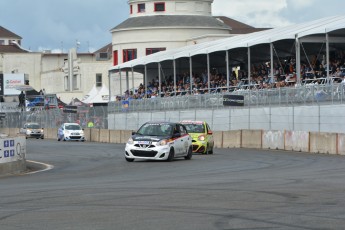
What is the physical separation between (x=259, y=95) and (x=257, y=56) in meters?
12.1

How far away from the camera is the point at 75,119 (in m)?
76.5

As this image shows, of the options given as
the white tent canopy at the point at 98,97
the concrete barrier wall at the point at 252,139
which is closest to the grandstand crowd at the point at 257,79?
the concrete barrier wall at the point at 252,139

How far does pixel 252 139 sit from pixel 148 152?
15115 millimetres

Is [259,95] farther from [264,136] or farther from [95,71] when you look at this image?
[95,71]

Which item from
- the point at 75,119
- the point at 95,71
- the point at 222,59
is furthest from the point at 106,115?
the point at 95,71

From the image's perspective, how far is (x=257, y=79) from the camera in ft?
171

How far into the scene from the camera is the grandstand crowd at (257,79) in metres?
45.4

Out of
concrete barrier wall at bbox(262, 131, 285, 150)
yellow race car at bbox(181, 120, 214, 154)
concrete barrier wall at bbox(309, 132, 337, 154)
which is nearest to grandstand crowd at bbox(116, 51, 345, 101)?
concrete barrier wall at bbox(262, 131, 285, 150)

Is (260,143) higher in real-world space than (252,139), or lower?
lower

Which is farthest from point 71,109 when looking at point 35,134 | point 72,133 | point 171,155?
point 171,155

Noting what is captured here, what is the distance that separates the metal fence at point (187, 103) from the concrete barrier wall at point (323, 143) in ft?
6.48

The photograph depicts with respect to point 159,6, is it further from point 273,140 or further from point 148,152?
Answer: point 148,152

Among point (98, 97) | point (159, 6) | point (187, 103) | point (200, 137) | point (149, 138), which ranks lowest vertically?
point (200, 137)

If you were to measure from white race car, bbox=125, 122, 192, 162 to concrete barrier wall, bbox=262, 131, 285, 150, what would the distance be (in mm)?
10593
